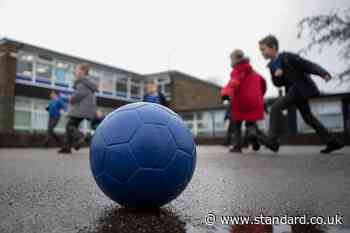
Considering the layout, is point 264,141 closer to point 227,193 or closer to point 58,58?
point 227,193

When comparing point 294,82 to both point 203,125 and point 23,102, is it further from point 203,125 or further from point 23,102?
point 23,102

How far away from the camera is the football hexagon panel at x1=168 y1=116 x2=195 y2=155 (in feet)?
5.98

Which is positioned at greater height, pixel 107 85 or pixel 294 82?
pixel 107 85

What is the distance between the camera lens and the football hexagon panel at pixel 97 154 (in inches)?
70.4

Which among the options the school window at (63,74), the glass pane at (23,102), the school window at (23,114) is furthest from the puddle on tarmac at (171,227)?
the school window at (63,74)

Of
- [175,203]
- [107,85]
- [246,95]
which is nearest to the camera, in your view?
[175,203]

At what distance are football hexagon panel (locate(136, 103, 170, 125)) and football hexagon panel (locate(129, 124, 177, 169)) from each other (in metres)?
0.04

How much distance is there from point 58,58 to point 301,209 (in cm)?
2464

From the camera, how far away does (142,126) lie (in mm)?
1758

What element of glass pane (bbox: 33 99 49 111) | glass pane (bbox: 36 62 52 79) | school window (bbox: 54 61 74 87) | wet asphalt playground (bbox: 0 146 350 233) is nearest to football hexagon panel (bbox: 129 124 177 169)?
wet asphalt playground (bbox: 0 146 350 233)

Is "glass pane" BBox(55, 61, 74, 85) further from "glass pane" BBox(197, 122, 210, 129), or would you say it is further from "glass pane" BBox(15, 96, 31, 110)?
"glass pane" BBox(197, 122, 210, 129)

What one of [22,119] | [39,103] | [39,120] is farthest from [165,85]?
[22,119]

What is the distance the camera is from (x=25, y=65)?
22625 mm

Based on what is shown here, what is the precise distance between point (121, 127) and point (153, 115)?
185 mm
